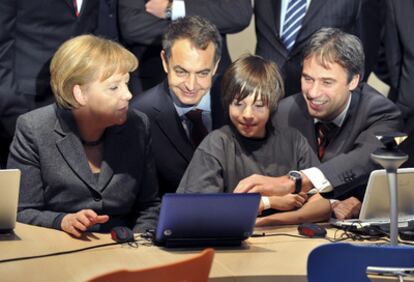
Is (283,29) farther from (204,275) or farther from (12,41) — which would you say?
(204,275)

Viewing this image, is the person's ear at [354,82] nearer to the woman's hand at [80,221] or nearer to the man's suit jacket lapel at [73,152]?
the man's suit jacket lapel at [73,152]

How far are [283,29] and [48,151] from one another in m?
1.59

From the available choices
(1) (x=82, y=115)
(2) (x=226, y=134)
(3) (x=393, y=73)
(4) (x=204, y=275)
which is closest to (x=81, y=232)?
(1) (x=82, y=115)

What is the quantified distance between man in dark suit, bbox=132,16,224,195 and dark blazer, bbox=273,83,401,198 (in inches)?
15.9

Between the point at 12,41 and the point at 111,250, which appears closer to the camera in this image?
the point at 111,250

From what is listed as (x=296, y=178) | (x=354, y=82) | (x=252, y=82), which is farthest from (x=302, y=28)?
(x=296, y=178)

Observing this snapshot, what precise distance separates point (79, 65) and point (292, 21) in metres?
1.42

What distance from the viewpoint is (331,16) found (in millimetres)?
5223

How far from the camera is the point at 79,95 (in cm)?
425

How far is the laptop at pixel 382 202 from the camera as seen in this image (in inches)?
157

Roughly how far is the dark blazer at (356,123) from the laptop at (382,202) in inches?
22.5

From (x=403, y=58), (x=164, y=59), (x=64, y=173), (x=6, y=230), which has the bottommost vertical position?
(x=6, y=230)

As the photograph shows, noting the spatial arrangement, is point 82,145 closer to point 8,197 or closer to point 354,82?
point 8,197

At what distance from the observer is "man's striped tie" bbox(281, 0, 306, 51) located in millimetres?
5230
